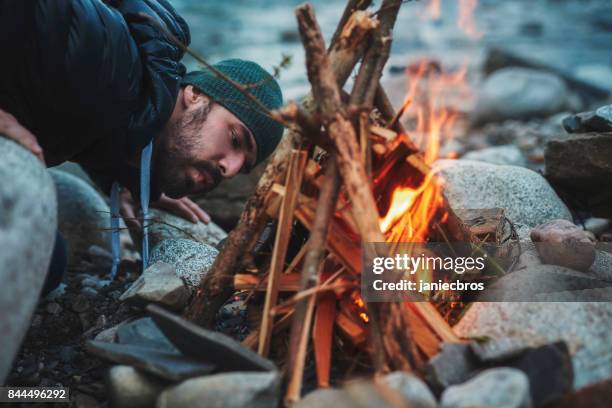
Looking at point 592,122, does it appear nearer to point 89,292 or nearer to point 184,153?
point 184,153

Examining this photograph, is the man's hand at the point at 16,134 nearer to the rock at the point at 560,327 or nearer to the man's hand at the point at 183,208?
the rock at the point at 560,327

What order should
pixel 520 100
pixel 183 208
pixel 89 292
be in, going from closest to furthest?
pixel 89 292 → pixel 183 208 → pixel 520 100

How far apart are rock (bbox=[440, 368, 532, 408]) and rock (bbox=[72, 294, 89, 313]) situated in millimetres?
2171

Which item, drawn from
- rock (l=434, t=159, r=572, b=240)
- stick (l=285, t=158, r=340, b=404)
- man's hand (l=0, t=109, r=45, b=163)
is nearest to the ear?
man's hand (l=0, t=109, r=45, b=163)

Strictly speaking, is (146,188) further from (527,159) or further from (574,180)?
(527,159)

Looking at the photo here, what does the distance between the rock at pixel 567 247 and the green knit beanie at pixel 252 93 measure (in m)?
1.78

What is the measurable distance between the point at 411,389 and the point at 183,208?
2.92m

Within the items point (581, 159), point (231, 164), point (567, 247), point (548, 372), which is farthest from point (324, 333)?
point (581, 159)

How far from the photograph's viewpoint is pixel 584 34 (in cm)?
1788

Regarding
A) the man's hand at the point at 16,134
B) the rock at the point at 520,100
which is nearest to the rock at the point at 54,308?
the man's hand at the point at 16,134

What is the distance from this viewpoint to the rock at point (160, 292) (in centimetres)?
253

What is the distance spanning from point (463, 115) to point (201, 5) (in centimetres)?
1598

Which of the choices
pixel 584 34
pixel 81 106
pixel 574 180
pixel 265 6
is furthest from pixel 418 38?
pixel 81 106

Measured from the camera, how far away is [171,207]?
434cm
